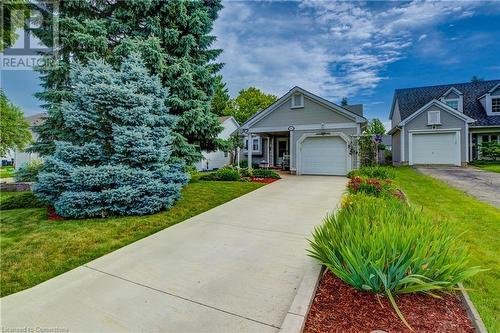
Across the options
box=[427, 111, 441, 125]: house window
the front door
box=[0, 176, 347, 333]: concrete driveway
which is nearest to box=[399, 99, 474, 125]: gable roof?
box=[427, 111, 441, 125]: house window

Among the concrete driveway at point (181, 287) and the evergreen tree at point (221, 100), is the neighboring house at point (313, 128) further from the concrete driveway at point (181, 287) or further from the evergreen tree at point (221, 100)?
the evergreen tree at point (221, 100)

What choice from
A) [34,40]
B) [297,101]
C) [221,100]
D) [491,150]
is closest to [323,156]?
[297,101]

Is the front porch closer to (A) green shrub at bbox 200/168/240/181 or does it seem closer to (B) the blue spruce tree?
(A) green shrub at bbox 200/168/240/181

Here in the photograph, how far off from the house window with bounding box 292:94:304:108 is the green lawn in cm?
748

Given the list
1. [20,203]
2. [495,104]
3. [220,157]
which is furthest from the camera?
[220,157]

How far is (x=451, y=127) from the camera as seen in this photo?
1839cm

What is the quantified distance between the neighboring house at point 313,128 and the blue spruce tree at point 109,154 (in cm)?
990

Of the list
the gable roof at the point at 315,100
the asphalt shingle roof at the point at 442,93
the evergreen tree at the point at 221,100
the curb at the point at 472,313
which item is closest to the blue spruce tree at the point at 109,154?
the curb at the point at 472,313

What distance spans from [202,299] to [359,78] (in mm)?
19556

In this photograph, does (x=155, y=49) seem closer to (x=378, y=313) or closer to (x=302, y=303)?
(x=302, y=303)

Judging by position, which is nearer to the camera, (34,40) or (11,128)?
(34,40)

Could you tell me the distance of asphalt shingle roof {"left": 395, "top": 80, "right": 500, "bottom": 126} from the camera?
2064 cm

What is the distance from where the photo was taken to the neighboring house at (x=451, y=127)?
18219mm

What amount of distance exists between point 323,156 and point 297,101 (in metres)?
3.73
